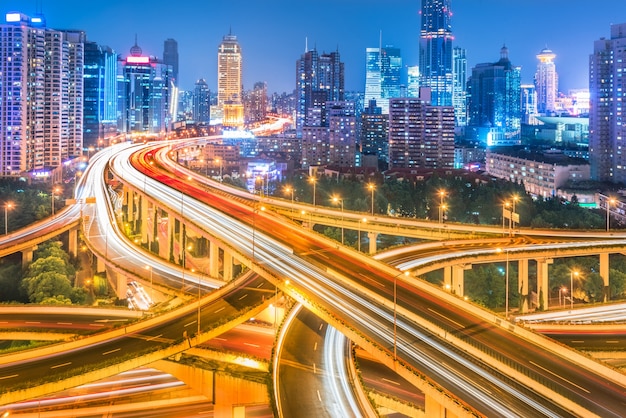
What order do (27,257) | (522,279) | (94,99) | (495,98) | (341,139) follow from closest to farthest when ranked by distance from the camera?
(522,279), (27,257), (341,139), (94,99), (495,98)

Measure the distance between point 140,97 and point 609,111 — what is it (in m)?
94.2

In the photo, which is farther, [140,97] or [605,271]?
[140,97]

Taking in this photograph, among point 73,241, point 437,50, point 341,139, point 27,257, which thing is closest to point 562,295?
point 73,241

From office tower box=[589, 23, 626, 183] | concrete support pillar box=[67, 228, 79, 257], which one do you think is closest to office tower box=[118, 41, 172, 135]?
office tower box=[589, 23, 626, 183]

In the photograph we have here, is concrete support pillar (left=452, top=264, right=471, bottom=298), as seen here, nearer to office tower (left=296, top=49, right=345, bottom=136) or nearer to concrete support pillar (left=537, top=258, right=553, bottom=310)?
concrete support pillar (left=537, top=258, right=553, bottom=310)

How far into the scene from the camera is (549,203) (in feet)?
190

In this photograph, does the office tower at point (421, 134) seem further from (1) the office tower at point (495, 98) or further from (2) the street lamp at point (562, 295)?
(1) the office tower at point (495, 98)

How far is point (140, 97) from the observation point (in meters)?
140

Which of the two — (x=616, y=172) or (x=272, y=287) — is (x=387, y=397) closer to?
(x=272, y=287)

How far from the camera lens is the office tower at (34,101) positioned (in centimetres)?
7294

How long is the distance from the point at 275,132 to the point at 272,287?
113475 mm

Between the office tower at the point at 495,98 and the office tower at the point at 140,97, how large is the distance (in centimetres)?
6995

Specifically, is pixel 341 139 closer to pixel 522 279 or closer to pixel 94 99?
pixel 94 99

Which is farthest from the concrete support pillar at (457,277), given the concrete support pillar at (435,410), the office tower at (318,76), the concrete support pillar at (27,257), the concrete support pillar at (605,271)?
the office tower at (318,76)
